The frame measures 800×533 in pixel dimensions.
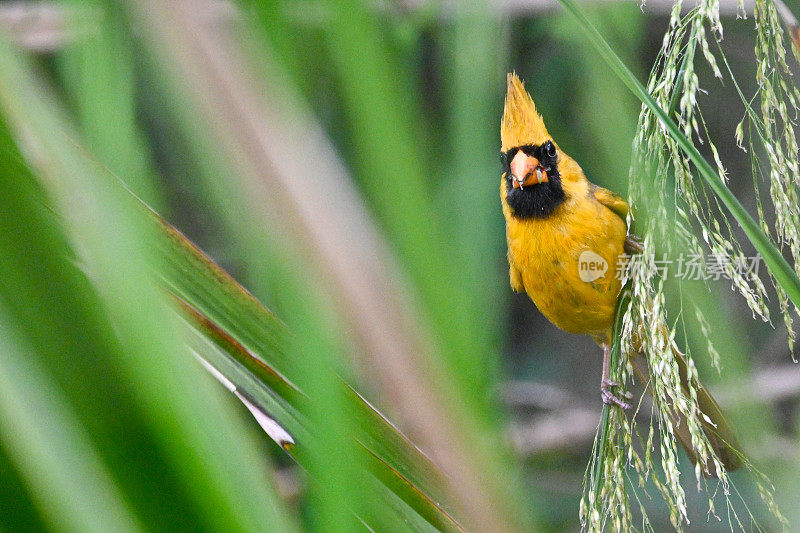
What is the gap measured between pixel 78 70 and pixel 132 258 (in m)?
0.54

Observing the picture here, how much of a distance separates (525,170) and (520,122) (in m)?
0.07

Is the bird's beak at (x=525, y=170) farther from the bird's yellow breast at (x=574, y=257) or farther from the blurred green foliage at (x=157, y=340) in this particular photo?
the blurred green foliage at (x=157, y=340)

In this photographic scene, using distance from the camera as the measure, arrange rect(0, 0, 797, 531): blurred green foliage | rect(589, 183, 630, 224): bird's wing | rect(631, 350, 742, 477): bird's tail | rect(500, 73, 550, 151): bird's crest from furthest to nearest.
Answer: rect(589, 183, 630, 224): bird's wing → rect(500, 73, 550, 151): bird's crest → rect(631, 350, 742, 477): bird's tail → rect(0, 0, 797, 531): blurred green foliage

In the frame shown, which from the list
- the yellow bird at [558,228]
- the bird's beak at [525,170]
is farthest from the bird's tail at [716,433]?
the bird's beak at [525,170]

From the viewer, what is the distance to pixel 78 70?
0.85 metres

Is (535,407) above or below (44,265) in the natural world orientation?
below

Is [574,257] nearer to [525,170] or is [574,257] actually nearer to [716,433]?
[525,170]

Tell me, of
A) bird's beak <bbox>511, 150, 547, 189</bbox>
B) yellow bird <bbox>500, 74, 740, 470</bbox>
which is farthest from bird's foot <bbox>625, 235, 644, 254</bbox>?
bird's beak <bbox>511, 150, 547, 189</bbox>

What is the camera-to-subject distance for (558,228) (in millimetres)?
1217

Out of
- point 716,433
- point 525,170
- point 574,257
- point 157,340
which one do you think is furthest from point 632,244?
point 157,340

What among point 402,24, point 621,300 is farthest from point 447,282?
point 402,24

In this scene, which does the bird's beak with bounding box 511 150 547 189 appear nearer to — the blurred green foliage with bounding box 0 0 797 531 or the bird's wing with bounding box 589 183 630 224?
the bird's wing with bounding box 589 183 630 224

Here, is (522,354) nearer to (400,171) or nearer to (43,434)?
(400,171)

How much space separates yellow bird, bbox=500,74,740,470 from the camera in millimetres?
1150
